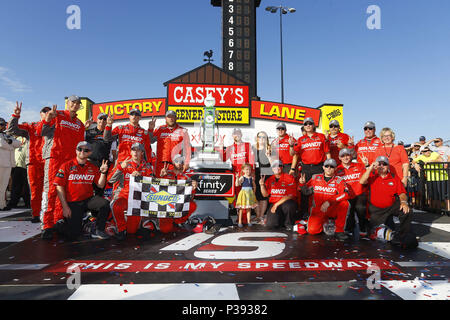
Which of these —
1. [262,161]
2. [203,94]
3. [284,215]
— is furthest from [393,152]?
[203,94]

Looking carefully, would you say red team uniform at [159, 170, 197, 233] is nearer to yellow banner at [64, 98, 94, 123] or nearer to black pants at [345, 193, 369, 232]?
black pants at [345, 193, 369, 232]

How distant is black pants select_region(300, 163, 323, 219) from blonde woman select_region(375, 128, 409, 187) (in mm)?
1046

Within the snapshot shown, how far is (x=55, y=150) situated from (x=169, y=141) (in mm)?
1817

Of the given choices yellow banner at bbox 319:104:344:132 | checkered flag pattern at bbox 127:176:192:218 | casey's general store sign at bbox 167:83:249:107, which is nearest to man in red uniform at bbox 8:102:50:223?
checkered flag pattern at bbox 127:176:192:218

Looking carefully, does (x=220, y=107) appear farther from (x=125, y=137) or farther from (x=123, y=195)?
(x=123, y=195)

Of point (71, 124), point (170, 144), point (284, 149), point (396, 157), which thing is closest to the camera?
point (71, 124)

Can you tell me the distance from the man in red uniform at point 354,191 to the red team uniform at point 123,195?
3208mm

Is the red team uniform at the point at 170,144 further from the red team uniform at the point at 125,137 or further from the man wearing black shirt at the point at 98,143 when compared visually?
the man wearing black shirt at the point at 98,143

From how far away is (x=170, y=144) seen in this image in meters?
5.14

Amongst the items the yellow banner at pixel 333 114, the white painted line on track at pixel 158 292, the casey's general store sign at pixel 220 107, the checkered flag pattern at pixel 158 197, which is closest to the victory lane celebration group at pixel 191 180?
the checkered flag pattern at pixel 158 197
